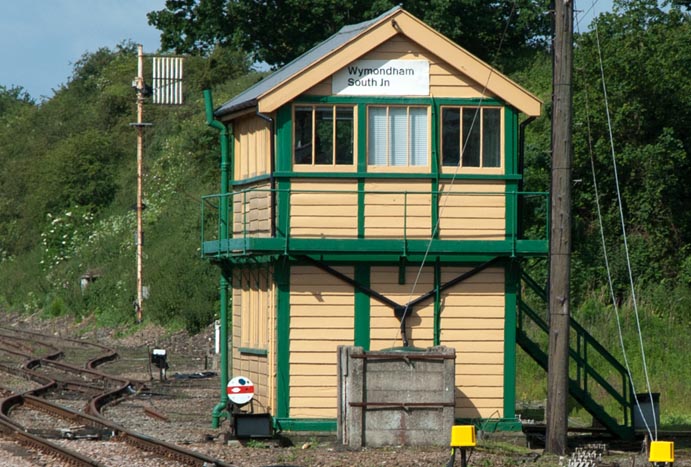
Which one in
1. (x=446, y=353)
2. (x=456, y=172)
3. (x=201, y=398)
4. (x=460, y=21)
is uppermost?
(x=460, y=21)

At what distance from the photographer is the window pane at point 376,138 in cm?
1873

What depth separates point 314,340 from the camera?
18.3 meters

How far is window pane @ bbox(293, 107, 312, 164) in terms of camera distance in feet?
61.0

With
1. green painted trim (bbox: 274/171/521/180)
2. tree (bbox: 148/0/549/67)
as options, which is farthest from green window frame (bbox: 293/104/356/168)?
tree (bbox: 148/0/549/67)

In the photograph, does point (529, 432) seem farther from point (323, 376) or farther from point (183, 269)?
point (183, 269)

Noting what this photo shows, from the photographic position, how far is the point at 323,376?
18.3 metres

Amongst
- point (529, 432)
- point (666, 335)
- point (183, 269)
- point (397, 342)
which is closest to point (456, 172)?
point (397, 342)

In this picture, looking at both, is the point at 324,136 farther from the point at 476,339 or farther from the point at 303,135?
the point at 476,339

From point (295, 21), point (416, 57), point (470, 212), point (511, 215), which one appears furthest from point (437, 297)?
point (295, 21)

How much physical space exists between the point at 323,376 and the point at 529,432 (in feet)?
11.4

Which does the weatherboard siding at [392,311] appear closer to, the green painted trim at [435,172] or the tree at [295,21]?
the green painted trim at [435,172]

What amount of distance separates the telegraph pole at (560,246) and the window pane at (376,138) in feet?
9.21

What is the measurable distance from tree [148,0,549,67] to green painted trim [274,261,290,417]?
28507mm

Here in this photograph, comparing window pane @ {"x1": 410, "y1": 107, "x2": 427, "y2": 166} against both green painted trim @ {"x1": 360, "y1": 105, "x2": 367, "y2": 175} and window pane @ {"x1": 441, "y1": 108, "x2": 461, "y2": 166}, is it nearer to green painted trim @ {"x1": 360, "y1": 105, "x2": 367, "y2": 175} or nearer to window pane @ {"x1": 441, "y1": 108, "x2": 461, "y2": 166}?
window pane @ {"x1": 441, "y1": 108, "x2": 461, "y2": 166}
